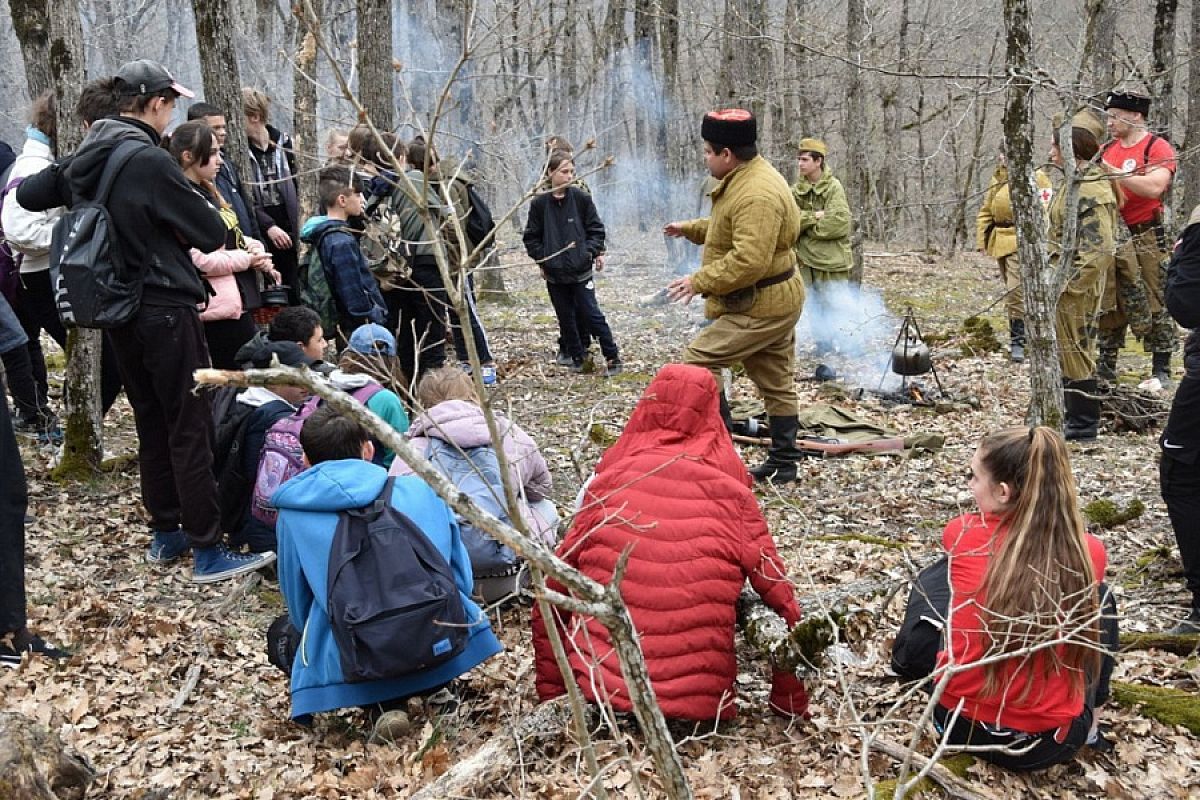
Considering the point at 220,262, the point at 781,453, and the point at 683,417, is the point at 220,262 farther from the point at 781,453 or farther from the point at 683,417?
the point at 781,453

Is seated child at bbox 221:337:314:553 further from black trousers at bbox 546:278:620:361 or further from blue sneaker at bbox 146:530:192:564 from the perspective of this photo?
black trousers at bbox 546:278:620:361

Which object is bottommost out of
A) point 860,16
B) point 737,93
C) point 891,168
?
point 891,168

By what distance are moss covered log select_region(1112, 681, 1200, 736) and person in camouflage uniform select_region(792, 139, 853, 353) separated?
6.77 meters

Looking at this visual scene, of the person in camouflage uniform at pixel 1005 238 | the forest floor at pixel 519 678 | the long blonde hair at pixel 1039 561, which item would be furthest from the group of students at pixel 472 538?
the person in camouflage uniform at pixel 1005 238

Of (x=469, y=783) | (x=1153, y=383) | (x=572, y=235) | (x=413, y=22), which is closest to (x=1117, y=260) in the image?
(x=1153, y=383)

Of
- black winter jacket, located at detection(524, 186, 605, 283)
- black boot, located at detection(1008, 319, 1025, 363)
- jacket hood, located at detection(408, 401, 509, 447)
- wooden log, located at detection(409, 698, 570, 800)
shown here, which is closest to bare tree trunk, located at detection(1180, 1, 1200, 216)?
black boot, located at detection(1008, 319, 1025, 363)

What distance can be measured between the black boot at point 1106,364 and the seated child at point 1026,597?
226 inches

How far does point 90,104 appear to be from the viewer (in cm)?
519

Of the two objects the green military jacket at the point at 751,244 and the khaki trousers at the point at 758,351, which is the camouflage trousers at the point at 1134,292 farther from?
the green military jacket at the point at 751,244

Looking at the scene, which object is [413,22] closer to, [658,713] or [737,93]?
[737,93]

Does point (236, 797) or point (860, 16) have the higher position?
point (860, 16)

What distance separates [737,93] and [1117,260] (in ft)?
26.9

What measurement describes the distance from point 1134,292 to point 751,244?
389 centimetres

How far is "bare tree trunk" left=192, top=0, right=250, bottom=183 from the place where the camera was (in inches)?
309
